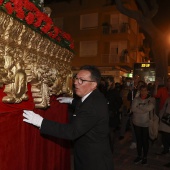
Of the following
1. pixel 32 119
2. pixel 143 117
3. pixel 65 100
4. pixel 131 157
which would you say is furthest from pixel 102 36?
pixel 32 119

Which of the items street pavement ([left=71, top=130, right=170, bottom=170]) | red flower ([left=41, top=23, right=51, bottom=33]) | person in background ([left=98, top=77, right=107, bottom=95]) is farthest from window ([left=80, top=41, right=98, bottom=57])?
red flower ([left=41, top=23, right=51, bottom=33])

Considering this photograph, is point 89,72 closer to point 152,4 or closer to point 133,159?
point 133,159

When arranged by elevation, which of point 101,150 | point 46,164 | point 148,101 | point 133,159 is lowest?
point 133,159

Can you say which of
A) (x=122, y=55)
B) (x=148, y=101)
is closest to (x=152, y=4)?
(x=148, y=101)

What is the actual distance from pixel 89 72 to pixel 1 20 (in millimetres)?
1026

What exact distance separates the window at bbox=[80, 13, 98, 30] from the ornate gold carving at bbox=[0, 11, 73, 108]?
69.7 ft

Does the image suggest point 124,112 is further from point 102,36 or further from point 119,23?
point 119,23

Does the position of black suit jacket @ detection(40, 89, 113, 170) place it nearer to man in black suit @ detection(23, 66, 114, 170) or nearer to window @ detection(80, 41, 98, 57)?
man in black suit @ detection(23, 66, 114, 170)

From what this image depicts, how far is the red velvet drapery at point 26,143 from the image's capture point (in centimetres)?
213

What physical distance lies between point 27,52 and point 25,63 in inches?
4.5

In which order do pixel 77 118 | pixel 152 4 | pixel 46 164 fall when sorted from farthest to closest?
pixel 152 4 → pixel 46 164 → pixel 77 118

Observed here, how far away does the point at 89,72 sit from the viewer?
2.61 metres

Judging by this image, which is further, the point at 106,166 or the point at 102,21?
the point at 102,21

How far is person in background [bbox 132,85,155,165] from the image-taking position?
200 inches
